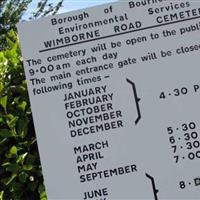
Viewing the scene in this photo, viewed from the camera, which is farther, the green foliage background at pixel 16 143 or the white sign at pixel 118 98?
the green foliage background at pixel 16 143

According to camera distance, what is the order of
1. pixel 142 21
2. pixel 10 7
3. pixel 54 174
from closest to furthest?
pixel 54 174, pixel 142 21, pixel 10 7

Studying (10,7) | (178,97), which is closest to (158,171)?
(178,97)

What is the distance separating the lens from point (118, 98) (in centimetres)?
318

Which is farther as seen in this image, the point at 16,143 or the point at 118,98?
the point at 16,143

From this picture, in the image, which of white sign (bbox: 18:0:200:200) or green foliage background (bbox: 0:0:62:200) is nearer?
white sign (bbox: 18:0:200:200)

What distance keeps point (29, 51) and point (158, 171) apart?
90 centimetres

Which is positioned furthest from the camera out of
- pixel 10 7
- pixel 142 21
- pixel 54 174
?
pixel 10 7

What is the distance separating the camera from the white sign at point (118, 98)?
3.11m

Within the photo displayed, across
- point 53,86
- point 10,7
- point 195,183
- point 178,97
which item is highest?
point 10,7

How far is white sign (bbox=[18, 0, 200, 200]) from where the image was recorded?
3.11 metres

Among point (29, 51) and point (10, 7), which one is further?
point (10, 7)

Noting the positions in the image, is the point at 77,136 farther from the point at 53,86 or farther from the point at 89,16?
the point at 89,16

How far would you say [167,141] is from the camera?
3141 mm

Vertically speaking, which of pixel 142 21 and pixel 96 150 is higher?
pixel 142 21
